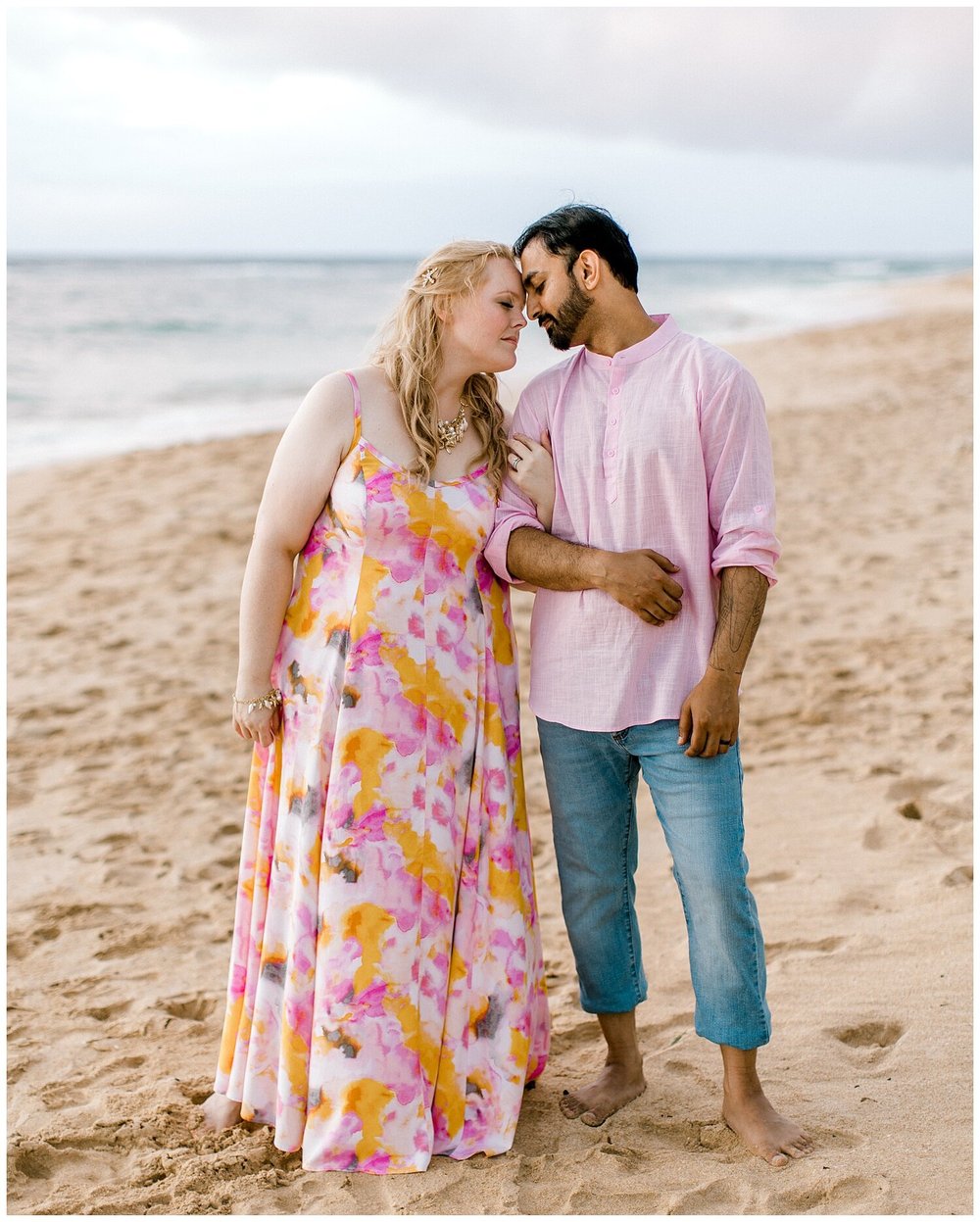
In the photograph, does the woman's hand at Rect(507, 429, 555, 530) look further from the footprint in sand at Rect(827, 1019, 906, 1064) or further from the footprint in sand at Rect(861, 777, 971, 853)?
the footprint in sand at Rect(861, 777, 971, 853)

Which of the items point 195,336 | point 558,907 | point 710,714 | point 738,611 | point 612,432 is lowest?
point 558,907

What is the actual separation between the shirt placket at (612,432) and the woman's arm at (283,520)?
57 cm

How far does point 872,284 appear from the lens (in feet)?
144

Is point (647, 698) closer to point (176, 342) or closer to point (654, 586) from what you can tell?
point (654, 586)

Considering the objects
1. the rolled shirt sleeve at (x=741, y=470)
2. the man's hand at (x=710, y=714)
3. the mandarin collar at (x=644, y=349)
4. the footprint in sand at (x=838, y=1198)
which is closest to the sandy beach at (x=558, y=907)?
the footprint in sand at (x=838, y=1198)

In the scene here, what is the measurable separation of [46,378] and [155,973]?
584 inches

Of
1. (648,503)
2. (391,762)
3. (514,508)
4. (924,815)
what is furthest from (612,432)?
(924,815)

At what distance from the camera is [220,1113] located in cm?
289

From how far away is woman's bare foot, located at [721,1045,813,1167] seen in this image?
8.75 ft

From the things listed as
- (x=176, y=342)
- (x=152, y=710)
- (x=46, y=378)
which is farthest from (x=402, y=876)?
(x=176, y=342)

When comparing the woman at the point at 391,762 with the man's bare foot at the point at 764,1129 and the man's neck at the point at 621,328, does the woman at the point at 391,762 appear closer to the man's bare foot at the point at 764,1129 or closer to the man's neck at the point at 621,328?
the man's neck at the point at 621,328

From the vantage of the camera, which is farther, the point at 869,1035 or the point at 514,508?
the point at 869,1035

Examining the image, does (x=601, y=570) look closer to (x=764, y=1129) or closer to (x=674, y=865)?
(x=674, y=865)

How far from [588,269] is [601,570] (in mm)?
694
